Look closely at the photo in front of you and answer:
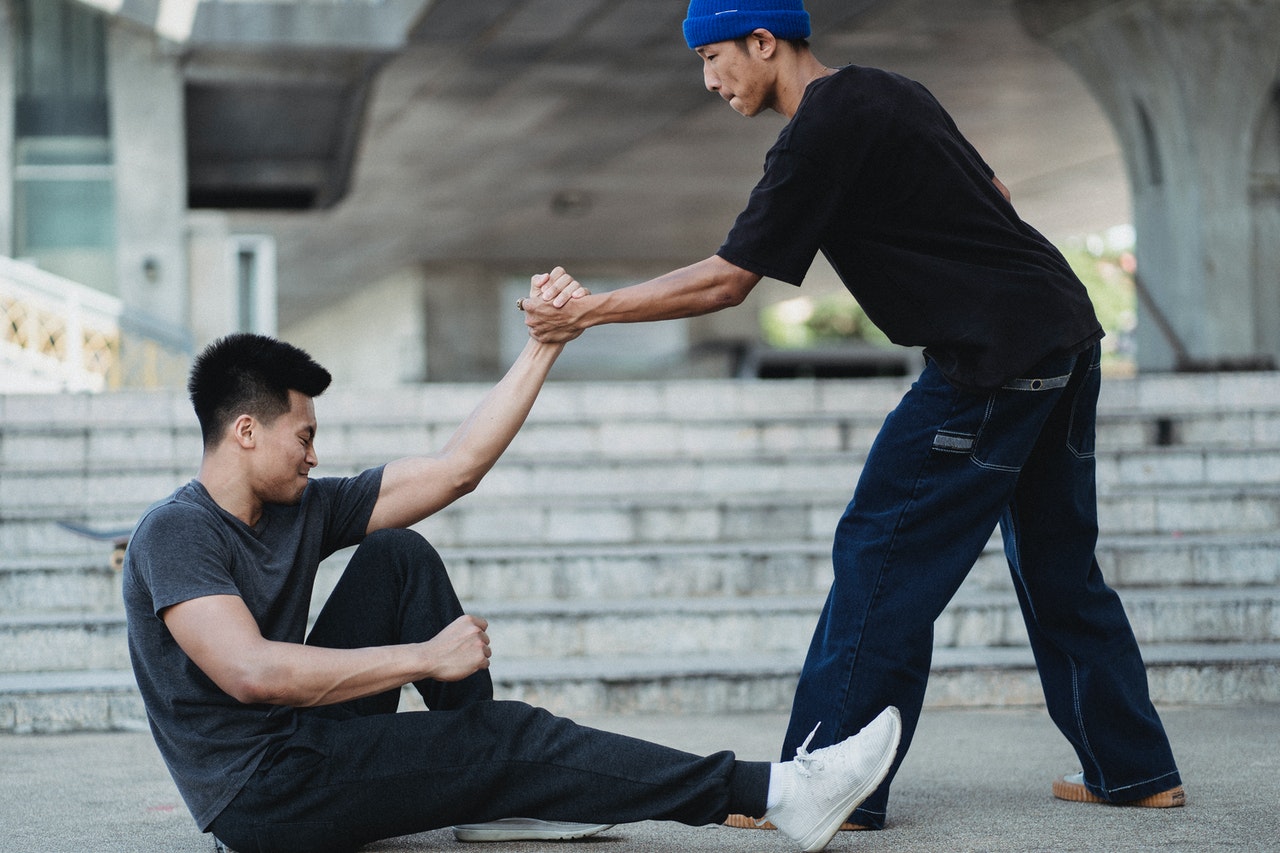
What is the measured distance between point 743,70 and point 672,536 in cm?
385

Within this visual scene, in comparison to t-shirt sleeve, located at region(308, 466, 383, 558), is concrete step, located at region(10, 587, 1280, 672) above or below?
below

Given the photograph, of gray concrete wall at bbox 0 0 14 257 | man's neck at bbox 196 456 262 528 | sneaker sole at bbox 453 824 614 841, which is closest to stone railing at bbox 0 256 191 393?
gray concrete wall at bbox 0 0 14 257

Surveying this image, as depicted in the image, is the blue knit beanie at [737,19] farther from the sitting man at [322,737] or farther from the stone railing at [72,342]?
the stone railing at [72,342]

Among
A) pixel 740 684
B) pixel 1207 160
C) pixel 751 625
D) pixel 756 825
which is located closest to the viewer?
pixel 756 825

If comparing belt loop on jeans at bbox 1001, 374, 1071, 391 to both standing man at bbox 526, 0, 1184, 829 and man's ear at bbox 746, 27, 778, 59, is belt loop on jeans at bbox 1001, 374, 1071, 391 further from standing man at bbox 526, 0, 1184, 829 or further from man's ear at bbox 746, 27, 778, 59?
man's ear at bbox 746, 27, 778, 59

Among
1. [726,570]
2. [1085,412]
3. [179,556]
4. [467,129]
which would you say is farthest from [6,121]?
[1085,412]

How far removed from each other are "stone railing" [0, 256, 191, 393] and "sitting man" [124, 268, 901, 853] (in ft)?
33.8

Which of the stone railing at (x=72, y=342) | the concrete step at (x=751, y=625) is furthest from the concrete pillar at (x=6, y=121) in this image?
the concrete step at (x=751, y=625)

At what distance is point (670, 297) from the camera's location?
297 cm

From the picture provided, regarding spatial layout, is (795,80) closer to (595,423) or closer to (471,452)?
(471,452)

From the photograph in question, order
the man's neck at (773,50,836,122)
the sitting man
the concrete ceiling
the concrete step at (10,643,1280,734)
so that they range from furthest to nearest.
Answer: the concrete ceiling
the concrete step at (10,643,1280,734)
the man's neck at (773,50,836,122)
the sitting man

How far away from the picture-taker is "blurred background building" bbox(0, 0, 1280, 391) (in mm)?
14312

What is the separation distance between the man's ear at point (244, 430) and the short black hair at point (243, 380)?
0.04 feet

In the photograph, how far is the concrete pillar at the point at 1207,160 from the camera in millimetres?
14266
